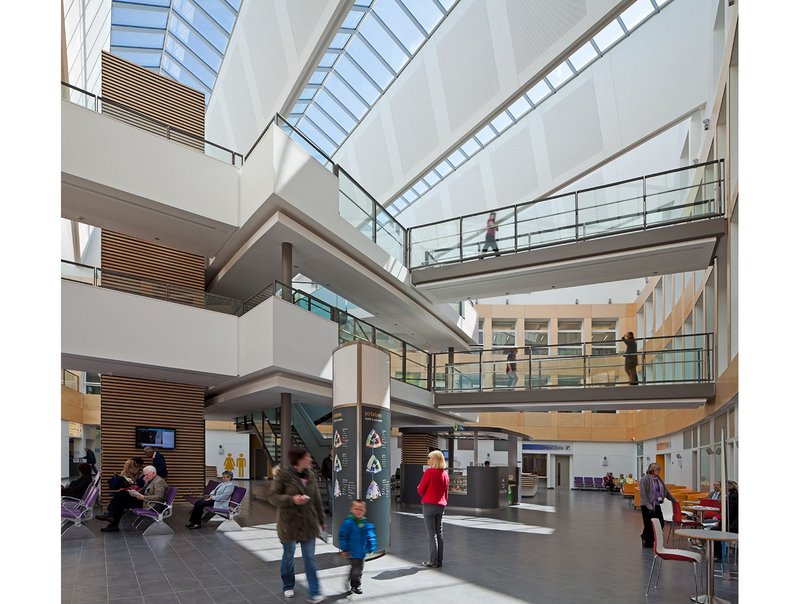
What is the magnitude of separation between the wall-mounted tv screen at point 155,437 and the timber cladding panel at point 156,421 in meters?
0.11

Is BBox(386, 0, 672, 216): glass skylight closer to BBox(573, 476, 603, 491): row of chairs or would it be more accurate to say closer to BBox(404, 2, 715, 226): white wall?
BBox(404, 2, 715, 226): white wall

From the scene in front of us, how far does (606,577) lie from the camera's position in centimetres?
969

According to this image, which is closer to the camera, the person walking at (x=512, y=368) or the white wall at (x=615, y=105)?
the person walking at (x=512, y=368)

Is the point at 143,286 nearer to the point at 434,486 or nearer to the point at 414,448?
the point at 434,486

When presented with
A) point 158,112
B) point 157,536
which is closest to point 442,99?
point 158,112

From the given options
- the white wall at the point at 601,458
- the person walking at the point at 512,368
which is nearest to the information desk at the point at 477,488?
the person walking at the point at 512,368

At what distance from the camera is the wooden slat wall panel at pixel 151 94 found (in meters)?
17.3

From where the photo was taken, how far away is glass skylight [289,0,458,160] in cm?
2045

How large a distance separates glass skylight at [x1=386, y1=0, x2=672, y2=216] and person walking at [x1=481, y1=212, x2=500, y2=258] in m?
3.25

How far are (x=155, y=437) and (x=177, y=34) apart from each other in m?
13.6

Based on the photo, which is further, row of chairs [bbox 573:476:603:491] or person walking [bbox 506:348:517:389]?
row of chairs [bbox 573:476:603:491]

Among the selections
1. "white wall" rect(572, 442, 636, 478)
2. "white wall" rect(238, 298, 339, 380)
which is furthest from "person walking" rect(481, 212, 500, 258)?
"white wall" rect(572, 442, 636, 478)

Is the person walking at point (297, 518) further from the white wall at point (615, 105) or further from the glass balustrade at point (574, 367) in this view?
the white wall at point (615, 105)

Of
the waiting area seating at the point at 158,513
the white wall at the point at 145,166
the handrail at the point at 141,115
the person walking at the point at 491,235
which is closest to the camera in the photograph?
the waiting area seating at the point at 158,513
